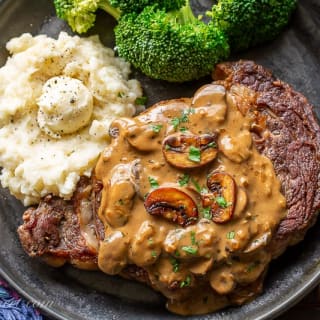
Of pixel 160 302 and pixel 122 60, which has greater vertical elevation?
pixel 122 60

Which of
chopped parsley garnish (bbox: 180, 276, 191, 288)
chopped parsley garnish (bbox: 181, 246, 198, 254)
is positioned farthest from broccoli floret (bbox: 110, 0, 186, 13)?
chopped parsley garnish (bbox: 180, 276, 191, 288)

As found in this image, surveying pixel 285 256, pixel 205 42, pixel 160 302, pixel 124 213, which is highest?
pixel 205 42

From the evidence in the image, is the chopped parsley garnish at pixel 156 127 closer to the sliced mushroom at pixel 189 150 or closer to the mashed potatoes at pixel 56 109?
the sliced mushroom at pixel 189 150

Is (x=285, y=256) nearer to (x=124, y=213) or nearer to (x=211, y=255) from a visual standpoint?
(x=211, y=255)

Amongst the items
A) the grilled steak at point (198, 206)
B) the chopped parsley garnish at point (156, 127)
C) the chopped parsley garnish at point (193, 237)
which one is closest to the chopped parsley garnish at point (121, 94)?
the grilled steak at point (198, 206)

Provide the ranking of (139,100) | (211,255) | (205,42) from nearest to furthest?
(211,255) < (205,42) < (139,100)

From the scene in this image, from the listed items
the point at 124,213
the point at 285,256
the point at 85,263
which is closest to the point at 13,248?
the point at 85,263

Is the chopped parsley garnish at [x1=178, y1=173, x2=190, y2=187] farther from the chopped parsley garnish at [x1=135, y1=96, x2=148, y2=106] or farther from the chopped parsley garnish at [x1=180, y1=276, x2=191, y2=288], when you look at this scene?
the chopped parsley garnish at [x1=135, y1=96, x2=148, y2=106]

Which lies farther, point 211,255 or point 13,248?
point 13,248
